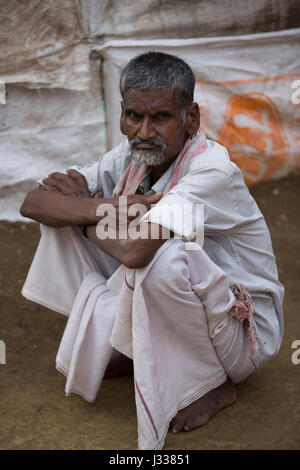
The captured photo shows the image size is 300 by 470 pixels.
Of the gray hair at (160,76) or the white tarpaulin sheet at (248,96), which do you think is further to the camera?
the white tarpaulin sheet at (248,96)

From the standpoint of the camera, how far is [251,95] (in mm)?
4957

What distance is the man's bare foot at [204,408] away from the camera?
2.59m

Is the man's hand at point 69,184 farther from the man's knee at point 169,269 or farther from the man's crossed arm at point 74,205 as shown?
the man's knee at point 169,269

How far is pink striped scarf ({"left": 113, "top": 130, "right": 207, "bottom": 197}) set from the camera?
2789 millimetres

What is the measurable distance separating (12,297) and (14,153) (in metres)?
1.15

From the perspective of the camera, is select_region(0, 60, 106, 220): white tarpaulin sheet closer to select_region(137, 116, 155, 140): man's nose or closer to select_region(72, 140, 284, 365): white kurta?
select_region(72, 140, 284, 365): white kurta

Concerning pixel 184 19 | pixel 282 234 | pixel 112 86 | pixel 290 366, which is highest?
pixel 184 19

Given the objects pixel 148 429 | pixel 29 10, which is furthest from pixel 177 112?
pixel 29 10

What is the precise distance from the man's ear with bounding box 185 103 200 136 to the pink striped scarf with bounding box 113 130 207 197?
27 millimetres

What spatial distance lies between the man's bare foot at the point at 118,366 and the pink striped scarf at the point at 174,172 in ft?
2.46

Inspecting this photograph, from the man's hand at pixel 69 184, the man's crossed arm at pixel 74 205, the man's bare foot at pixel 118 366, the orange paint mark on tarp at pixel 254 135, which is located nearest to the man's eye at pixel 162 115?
the man's crossed arm at pixel 74 205

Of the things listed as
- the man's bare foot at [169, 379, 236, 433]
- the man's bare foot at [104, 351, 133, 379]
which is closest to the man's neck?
the man's bare foot at [104, 351, 133, 379]

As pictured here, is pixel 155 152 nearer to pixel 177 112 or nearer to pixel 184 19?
pixel 177 112

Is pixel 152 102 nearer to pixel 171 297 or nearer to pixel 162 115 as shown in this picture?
pixel 162 115
